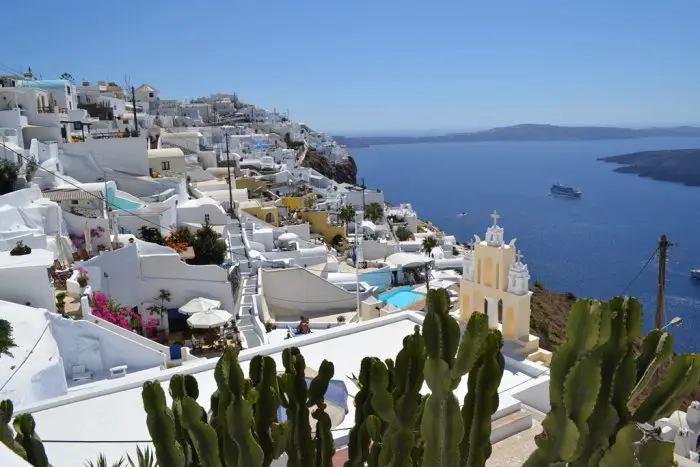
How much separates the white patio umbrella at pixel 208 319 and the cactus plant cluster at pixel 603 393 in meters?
12.7

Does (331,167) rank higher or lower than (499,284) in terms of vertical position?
higher

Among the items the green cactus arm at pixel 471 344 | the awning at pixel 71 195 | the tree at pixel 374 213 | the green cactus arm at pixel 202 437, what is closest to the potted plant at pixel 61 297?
the awning at pixel 71 195

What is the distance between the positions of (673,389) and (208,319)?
13280mm

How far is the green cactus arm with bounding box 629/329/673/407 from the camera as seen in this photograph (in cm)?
353

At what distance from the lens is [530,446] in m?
6.98

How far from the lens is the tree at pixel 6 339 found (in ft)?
29.1

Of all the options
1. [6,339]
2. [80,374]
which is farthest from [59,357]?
[6,339]

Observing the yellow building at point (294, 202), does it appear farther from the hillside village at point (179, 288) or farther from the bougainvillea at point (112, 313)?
the bougainvillea at point (112, 313)

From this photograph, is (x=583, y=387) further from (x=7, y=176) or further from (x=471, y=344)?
(x=7, y=176)

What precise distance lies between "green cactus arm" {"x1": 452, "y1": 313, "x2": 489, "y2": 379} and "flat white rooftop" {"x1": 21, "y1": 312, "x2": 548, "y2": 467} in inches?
127

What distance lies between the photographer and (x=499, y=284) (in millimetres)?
9477

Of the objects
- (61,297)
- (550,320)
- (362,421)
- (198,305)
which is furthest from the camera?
(550,320)

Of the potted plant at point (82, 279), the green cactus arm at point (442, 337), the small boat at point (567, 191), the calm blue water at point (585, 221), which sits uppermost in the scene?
the green cactus arm at point (442, 337)

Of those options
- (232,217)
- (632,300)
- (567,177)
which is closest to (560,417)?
(632,300)
